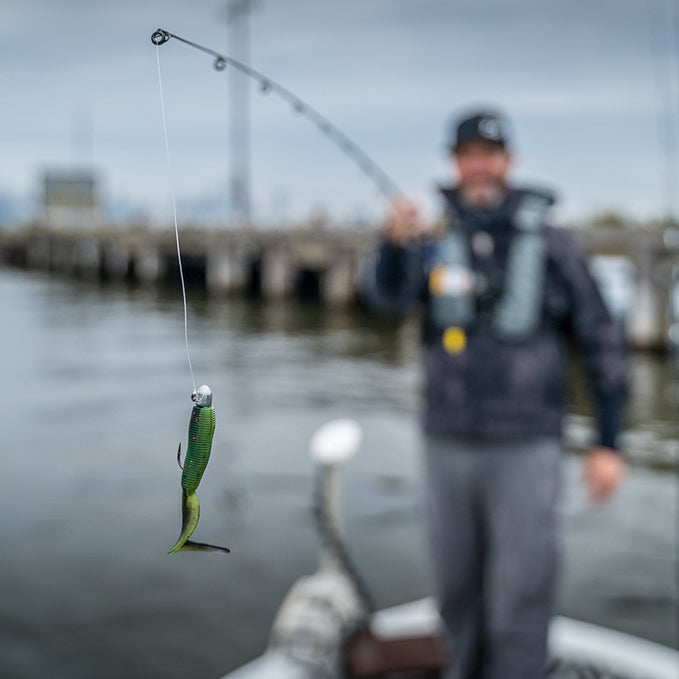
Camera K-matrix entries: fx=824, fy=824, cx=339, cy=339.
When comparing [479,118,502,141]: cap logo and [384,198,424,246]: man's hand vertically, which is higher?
[479,118,502,141]: cap logo

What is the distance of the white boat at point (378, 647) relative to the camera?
5.11 m

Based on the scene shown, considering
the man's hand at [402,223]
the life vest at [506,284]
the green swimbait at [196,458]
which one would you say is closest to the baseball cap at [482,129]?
the life vest at [506,284]

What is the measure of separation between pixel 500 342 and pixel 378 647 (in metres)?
2.66

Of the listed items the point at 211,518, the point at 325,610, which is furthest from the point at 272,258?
the point at 325,610

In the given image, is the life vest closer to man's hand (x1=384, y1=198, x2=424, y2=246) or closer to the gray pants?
man's hand (x1=384, y1=198, x2=424, y2=246)

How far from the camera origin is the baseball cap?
3.76 metres

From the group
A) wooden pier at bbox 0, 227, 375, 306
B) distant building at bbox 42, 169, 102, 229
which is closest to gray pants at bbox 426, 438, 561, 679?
wooden pier at bbox 0, 227, 375, 306

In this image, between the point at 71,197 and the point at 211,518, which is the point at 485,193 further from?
the point at 71,197

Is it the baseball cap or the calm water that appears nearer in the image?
the baseball cap

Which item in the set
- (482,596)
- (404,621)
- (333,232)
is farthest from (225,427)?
(333,232)

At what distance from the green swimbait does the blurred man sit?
262 centimetres

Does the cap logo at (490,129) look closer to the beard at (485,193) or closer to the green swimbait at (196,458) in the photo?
the beard at (485,193)

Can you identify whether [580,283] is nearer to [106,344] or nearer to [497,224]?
[497,224]

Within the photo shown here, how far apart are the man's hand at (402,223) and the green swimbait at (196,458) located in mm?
2489
